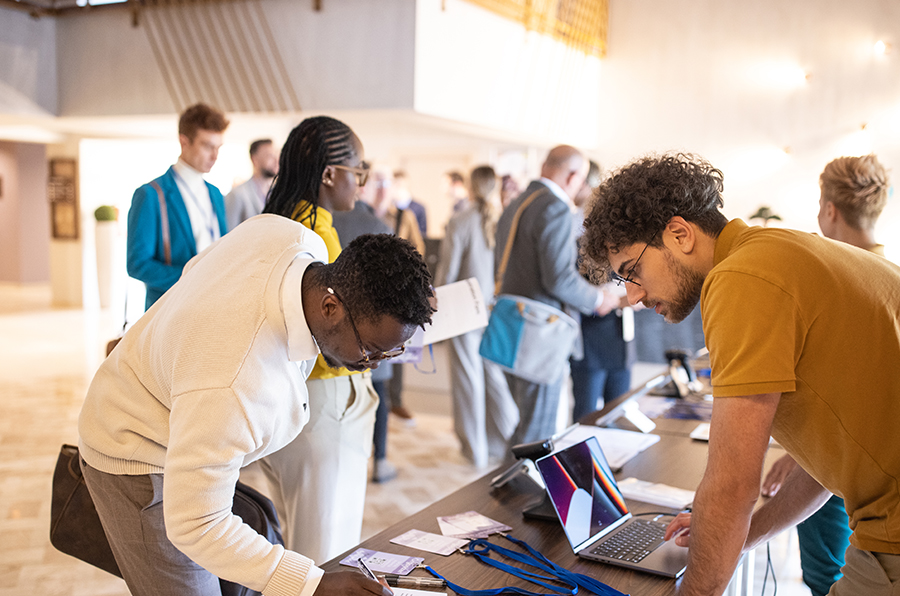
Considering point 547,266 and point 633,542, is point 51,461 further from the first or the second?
point 633,542

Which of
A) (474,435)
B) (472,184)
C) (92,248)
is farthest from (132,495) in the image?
(92,248)

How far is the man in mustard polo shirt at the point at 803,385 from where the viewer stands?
120 cm

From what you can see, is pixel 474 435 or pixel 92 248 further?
pixel 92 248

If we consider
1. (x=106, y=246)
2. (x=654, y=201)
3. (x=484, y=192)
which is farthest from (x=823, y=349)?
(x=106, y=246)

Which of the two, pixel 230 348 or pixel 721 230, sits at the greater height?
pixel 721 230

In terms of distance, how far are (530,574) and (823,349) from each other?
0.69 m

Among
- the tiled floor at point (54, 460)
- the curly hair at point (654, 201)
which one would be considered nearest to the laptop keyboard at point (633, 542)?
the curly hair at point (654, 201)

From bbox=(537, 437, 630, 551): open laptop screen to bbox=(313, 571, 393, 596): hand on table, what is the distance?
18.3 inches

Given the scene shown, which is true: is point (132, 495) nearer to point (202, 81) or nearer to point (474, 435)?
point (474, 435)

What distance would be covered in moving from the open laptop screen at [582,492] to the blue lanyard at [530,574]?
9 cm

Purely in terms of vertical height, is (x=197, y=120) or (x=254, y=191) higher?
(x=197, y=120)

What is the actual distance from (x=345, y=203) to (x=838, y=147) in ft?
19.0

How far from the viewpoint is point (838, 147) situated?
→ 21.5 feet

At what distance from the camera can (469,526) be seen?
1.74 metres
